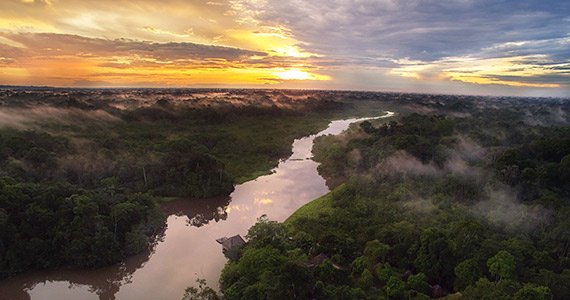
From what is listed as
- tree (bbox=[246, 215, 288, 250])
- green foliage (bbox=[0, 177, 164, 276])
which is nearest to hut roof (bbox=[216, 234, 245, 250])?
tree (bbox=[246, 215, 288, 250])

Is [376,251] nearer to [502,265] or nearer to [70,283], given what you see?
[502,265]

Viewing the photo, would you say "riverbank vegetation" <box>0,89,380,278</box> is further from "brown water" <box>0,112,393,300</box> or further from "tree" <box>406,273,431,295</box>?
"tree" <box>406,273,431,295</box>

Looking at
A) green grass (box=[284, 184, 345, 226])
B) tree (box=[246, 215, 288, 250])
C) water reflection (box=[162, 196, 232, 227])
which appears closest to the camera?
tree (box=[246, 215, 288, 250])

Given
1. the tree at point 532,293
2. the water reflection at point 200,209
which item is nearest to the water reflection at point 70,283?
the water reflection at point 200,209

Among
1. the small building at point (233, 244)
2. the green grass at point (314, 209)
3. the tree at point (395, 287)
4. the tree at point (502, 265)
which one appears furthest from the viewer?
the green grass at point (314, 209)

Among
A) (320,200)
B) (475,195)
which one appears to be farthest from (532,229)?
(320,200)

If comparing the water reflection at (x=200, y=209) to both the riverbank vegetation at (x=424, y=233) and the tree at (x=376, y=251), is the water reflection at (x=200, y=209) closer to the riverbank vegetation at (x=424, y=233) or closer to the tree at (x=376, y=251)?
the riverbank vegetation at (x=424, y=233)
